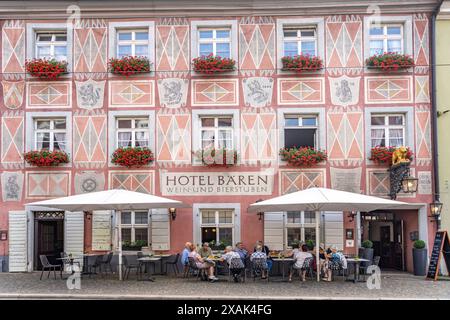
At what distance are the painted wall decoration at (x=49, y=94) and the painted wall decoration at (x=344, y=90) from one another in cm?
809

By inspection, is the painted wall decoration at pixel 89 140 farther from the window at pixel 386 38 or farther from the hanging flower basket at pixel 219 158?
the window at pixel 386 38

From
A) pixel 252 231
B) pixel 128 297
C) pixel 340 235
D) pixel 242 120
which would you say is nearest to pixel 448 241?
pixel 340 235

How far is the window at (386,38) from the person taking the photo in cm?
1689

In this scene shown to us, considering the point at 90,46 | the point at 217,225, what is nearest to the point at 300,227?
the point at 217,225

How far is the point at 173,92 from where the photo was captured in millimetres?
16797

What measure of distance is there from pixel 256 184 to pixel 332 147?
8.37ft

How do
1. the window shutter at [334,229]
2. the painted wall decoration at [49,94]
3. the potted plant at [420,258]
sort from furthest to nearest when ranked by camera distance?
the painted wall decoration at [49,94] < the window shutter at [334,229] < the potted plant at [420,258]

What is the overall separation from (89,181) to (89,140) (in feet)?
4.12

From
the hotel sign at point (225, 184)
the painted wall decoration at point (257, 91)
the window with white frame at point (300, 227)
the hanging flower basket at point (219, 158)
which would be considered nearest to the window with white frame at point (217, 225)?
the hotel sign at point (225, 184)

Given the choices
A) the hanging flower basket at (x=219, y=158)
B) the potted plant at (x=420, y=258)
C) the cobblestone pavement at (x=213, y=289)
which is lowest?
the cobblestone pavement at (x=213, y=289)

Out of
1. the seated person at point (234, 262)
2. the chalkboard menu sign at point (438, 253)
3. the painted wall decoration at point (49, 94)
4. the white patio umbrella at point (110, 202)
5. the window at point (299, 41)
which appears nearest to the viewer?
the white patio umbrella at point (110, 202)

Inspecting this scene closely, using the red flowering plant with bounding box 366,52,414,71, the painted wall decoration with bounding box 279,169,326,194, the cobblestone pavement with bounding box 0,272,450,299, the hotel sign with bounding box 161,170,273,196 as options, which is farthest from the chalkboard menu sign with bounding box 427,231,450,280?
the red flowering plant with bounding box 366,52,414,71

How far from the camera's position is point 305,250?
46.2 ft

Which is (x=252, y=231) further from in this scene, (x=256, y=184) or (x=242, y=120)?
(x=242, y=120)
